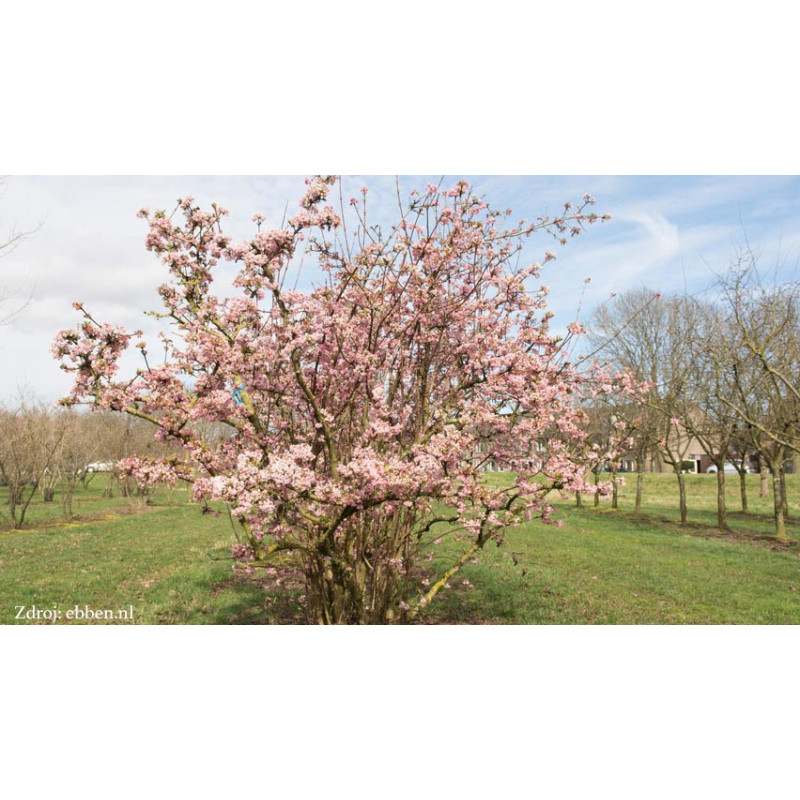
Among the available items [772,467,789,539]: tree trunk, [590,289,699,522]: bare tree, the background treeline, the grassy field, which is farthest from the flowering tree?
[772,467,789,539]: tree trunk

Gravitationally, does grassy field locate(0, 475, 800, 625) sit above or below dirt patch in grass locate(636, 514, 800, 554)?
above

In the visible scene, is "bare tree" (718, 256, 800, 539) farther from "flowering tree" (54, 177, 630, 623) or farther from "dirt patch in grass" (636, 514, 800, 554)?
"flowering tree" (54, 177, 630, 623)

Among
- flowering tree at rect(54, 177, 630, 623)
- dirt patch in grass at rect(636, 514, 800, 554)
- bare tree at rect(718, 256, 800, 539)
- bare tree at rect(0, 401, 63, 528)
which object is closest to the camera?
flowering tree at rect(54, 177, 630, 623)

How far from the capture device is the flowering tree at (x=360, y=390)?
2639mm

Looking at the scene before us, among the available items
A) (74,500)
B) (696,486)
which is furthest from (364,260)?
(696,486)

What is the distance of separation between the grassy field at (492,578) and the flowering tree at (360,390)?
2.11 ft

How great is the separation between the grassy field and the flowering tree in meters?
0.64

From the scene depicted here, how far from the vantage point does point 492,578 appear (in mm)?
5418

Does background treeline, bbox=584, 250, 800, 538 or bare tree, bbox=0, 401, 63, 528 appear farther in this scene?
bare tree, bbox=0, 401, 63, 528

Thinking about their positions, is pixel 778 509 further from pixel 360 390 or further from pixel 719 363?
pixel 360 390

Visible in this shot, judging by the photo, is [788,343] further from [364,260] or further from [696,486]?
[696,486]

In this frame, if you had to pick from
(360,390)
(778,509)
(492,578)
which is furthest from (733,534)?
(360,390)

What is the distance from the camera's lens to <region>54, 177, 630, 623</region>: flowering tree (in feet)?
8.66

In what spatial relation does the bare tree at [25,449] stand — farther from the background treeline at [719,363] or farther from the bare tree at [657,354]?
the bare tree at [657,354]
